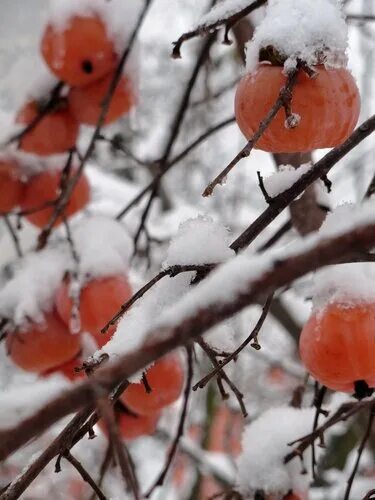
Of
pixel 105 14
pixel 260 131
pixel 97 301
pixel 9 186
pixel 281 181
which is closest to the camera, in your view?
pixel 260 131

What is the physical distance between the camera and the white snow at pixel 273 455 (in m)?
0.98

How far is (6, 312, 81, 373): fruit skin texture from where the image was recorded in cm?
114

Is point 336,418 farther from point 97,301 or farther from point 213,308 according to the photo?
point 213,308

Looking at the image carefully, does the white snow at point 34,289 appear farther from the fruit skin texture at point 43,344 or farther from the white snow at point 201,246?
the white snow at point 201,246

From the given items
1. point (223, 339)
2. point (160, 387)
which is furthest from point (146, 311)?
point (160, 387)

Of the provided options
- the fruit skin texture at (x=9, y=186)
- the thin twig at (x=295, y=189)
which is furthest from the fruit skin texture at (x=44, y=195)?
the thin twig at (x=295, y=189)

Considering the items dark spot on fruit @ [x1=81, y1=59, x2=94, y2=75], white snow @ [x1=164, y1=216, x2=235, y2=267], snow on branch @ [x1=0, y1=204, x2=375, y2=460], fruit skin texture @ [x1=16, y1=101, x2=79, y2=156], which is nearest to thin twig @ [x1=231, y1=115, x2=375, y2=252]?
white snow @ [x1=164, y1=216, x2=235, y2=267]

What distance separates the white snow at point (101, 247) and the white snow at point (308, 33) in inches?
21.6

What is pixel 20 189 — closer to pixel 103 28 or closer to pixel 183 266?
pixel 103 28

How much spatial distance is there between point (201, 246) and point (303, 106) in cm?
17

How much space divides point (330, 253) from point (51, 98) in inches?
41.8

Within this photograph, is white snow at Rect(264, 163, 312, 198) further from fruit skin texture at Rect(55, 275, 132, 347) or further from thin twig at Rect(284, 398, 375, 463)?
fruit skin texture at Rect(55, 275, 132, 347)

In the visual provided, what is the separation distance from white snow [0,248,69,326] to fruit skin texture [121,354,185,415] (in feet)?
0.77

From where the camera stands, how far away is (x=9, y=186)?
1.37m
